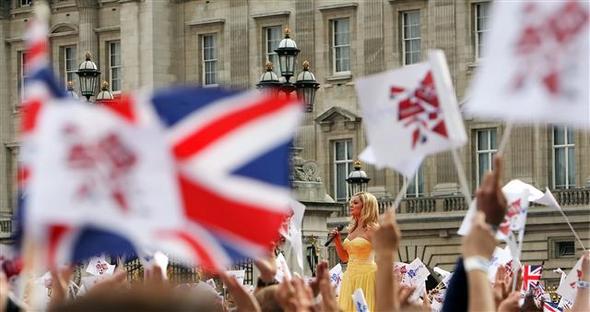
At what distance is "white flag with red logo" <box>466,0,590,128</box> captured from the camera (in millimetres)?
7715

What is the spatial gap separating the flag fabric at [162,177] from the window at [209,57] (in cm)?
5332

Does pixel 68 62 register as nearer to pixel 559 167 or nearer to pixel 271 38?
pixel 271 38

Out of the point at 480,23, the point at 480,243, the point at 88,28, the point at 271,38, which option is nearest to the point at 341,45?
the point at 271,38

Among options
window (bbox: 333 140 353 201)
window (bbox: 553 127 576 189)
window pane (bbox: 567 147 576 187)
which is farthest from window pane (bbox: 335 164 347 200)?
window pane (bbox: 567 147 576 187)

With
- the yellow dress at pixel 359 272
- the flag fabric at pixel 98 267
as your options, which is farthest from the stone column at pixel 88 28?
the yellow dress at pixel 359 272

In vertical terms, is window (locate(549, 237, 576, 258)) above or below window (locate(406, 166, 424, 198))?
below

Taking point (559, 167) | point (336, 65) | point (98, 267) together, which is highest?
point (336, 65)

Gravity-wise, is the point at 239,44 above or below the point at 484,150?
above

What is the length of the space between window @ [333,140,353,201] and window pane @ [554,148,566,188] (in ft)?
19.8

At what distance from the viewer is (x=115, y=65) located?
62688 mm

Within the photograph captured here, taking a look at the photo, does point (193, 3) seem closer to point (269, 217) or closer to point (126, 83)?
point (126, 83)

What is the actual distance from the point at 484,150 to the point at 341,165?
4452 millimetres

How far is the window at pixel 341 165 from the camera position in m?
57.5

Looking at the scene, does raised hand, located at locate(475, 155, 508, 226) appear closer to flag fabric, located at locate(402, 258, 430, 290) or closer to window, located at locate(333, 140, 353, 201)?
flag fabric, located at locate(402, 258, 430, 290)
